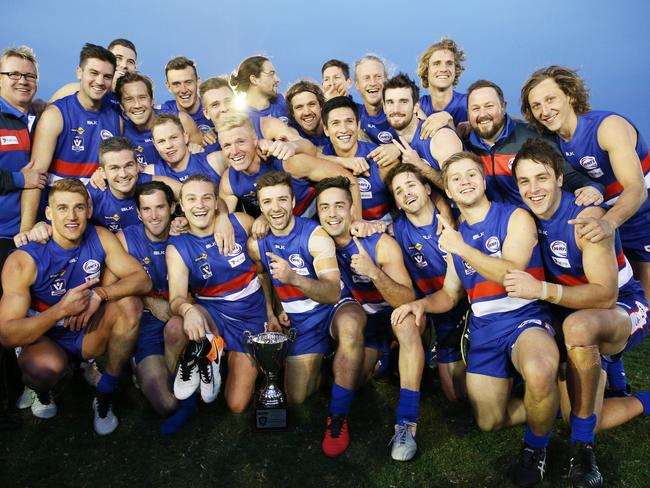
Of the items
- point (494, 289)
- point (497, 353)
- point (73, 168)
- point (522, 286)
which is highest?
point (73, 168)

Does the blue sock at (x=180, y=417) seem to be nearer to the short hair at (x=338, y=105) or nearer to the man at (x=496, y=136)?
the short hair at (x=338, y=105)

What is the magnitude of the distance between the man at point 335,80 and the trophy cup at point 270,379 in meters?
3.05

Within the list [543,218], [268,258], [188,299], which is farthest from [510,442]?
[188,299]

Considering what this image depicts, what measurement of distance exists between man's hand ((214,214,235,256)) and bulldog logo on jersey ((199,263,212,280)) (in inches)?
6.1

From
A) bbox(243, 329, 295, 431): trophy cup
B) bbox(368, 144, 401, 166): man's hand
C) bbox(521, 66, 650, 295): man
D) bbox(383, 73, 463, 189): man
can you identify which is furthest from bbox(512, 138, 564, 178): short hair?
bbox(243, 329, 295, 431): trophy cup

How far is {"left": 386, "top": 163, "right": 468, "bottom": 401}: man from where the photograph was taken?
408 centimetres

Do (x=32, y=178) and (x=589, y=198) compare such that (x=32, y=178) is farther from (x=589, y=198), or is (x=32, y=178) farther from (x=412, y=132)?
(x=589, y=198)

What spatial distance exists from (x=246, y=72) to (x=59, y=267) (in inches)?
116

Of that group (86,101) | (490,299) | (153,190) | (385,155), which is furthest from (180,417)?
(86,101)

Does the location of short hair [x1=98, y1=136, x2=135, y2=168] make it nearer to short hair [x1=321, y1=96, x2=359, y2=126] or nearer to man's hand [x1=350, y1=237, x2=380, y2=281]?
short hair [x1=321, y1=96, x2=359, y2=126]

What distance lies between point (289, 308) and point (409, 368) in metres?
1.09

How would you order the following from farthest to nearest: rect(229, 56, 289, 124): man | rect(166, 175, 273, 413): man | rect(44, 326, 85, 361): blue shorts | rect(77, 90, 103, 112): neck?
1. rect(229, 56, 289, 124): man
2. rect(77, 90, 103, 112): neck
3. rect(166, 175, 273, 413): man
4. rect(44, 326, 85, 361): blue shorts

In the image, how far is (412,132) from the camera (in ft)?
15.5

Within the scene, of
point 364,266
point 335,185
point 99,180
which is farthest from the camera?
point 99,180
